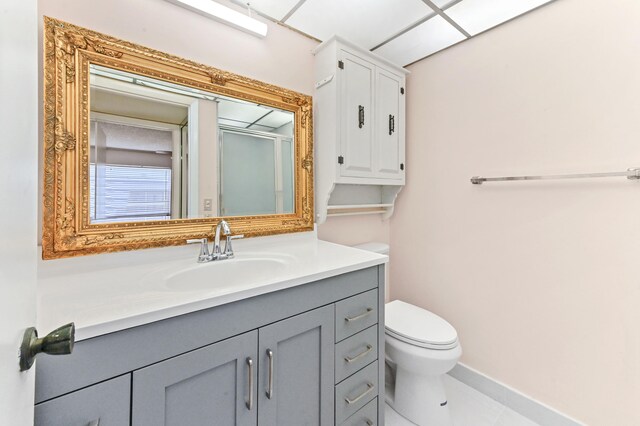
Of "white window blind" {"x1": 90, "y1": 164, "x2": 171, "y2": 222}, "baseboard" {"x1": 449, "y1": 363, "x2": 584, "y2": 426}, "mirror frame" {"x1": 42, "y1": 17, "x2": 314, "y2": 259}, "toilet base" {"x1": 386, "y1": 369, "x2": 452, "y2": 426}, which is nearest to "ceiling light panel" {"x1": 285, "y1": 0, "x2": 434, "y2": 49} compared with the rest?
"mirror frame" {"x1": 42, "y1": 17, "x2": 314, "y2": 259}

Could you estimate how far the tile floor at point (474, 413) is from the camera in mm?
1399

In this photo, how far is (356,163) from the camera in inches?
63.5

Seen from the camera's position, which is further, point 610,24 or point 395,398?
point 395,398

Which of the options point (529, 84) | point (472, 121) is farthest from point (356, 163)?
point (529, 84)

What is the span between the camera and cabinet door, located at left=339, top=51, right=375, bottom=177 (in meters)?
1.55

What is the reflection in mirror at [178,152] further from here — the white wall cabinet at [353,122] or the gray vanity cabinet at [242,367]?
the gray vanity cabinet at [242,367]

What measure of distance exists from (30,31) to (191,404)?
0.87m

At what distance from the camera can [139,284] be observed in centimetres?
86

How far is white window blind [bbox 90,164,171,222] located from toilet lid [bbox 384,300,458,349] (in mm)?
1277

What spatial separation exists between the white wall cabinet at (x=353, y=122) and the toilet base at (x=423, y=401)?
1029 mm

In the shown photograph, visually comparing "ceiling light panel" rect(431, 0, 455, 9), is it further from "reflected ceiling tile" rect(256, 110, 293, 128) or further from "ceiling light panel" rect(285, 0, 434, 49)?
"reflected ceiling tile" rect(256, 110, 293, 128)

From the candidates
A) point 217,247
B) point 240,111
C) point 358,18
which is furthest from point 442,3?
point 217,247

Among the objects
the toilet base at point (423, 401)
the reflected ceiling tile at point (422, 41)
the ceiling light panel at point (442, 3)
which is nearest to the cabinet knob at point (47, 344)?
the toilet base at point (423, 401)

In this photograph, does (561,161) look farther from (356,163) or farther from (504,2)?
(356,163)
